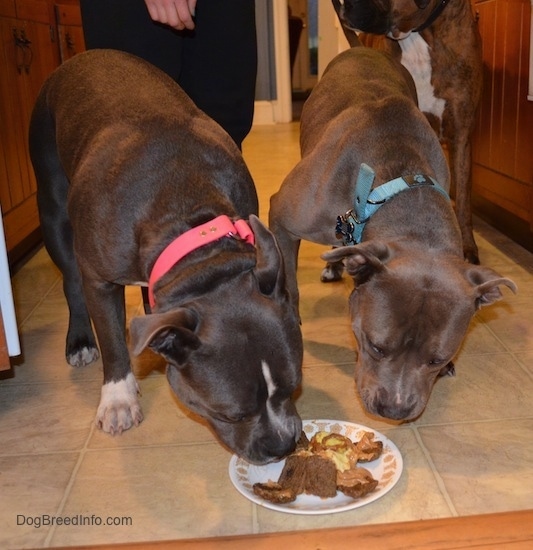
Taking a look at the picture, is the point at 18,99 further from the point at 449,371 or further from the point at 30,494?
the point at 449,371

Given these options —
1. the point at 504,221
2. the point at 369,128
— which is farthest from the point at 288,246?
the point at 504,221

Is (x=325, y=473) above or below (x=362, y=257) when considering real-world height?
below

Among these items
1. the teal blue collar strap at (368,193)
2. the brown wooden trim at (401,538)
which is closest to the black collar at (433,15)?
the teal blue collar strap at (368,193)

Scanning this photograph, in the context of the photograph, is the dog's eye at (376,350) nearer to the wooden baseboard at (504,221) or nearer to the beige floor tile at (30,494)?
the beige floor tile at (30,494)

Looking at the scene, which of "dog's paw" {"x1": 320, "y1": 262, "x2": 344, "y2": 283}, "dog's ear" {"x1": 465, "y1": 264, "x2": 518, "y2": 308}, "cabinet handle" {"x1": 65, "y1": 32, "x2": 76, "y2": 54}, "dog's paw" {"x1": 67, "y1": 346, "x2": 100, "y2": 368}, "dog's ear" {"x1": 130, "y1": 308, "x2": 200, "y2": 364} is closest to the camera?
"dog's ear" {"x1": 130, "y1": 308, "x2": 200, "y2": 364}

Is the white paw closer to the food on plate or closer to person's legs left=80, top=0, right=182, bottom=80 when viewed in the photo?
person's legs left=80, top=0, right=182, bottom=80

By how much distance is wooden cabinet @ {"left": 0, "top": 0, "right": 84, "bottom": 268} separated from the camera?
448 centimetres

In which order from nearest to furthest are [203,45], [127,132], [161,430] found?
[127,132], [161,430], [203,45]

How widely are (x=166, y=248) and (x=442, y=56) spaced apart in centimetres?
281

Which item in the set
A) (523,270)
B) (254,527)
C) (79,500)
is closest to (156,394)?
(79,500)

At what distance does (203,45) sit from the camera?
3.47 meters

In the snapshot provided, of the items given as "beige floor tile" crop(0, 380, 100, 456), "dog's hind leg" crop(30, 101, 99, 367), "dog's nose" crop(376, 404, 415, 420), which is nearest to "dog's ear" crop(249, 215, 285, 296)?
"dog's nose" crop(376, 404, 415, 420)

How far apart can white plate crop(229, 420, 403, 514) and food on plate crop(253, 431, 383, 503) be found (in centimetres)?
2

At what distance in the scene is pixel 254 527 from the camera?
223 cm
